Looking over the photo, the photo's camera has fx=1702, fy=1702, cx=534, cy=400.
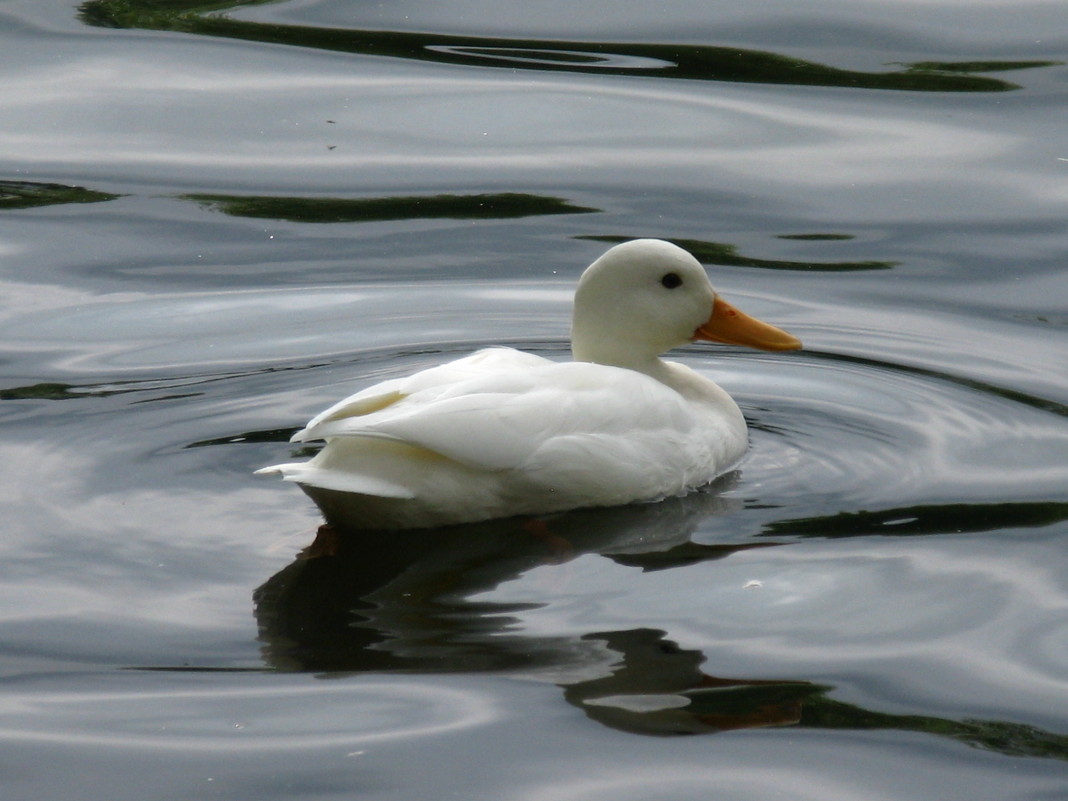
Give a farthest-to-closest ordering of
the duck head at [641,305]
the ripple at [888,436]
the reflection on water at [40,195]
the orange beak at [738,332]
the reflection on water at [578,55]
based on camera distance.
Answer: the reflection on water at [578,55]
the reflection on water at [40,195]
the orange beak at [738,332]
the duck head at [641,305]
the ripple at [888,436]

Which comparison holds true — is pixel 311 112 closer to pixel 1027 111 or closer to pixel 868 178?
pixel 868 178

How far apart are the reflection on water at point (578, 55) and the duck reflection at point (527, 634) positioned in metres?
6.36

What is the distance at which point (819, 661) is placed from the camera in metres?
4.76

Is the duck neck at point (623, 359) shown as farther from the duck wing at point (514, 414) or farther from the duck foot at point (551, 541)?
the duck foot at point (551, 541)

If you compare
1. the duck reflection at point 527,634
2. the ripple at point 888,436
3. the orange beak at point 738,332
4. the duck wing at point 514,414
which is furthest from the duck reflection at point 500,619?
the orange beak at point 738,332

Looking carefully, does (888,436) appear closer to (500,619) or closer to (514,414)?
(514,414)

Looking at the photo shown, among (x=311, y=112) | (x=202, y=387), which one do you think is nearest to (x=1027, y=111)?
(x=311, y=112)

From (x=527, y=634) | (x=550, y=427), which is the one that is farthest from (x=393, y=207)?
(x=527, y=634)

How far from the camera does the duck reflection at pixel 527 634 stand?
14.7ft

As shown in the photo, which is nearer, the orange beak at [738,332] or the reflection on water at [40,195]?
the orange beak at [738,332]

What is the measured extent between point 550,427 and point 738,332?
1.42m

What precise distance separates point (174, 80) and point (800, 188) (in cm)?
463

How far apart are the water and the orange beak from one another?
0.34 m

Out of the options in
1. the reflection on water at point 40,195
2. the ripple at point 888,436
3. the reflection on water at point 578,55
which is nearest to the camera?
the ripple at point 888,436
